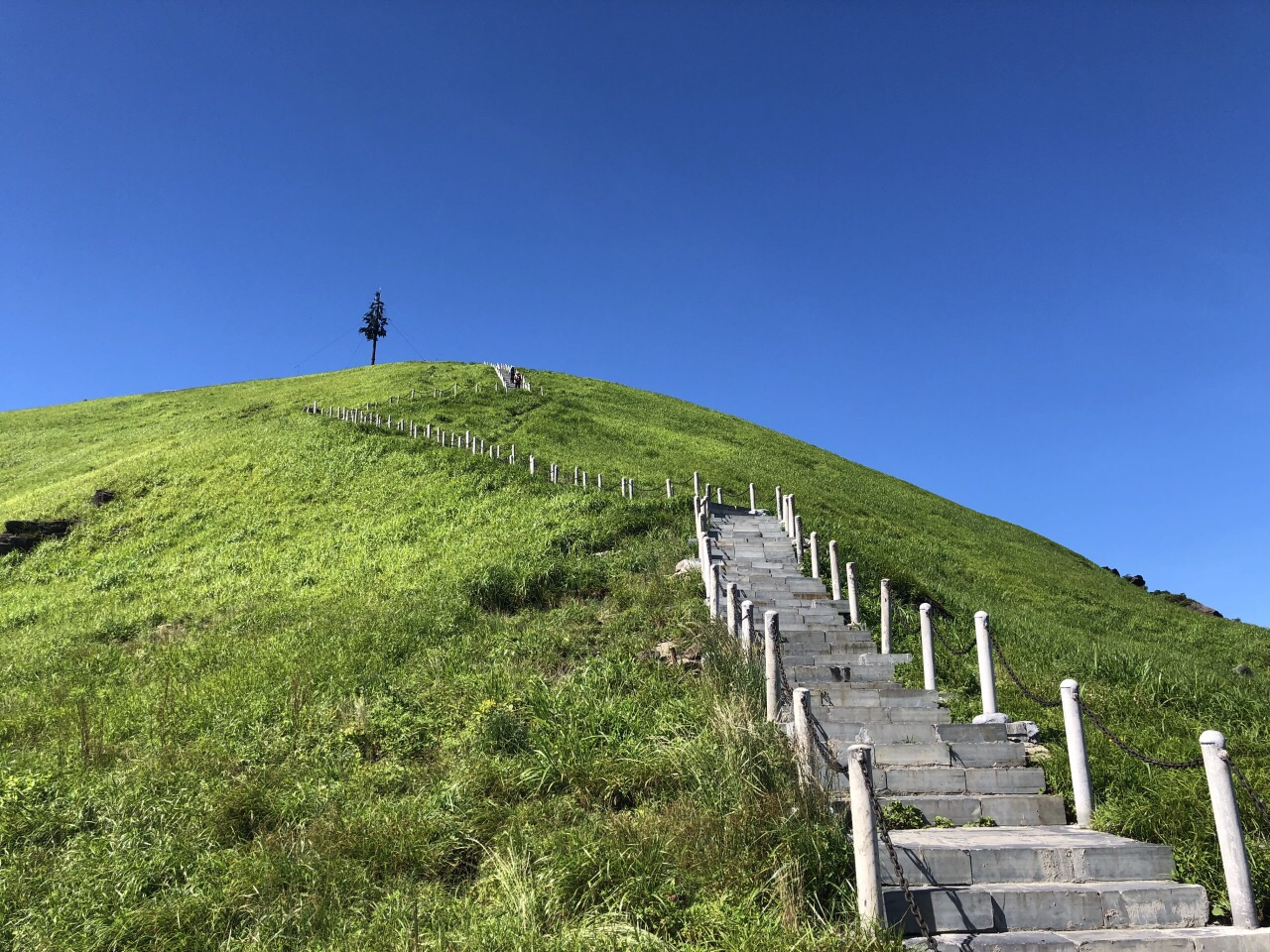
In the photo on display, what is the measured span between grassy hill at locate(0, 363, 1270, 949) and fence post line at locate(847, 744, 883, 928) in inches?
9.6

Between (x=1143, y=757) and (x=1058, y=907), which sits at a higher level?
(x=1143, y=757)

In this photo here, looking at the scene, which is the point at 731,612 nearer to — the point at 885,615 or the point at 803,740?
the point at 885,615

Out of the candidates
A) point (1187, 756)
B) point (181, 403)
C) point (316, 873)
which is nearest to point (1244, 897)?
point (1187, 756)

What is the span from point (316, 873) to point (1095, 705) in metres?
10.3

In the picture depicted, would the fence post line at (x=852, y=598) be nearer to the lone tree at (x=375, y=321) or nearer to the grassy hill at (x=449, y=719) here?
the grassy hill at (x=449, y=719)

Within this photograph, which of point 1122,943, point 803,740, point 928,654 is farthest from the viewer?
point 928,654

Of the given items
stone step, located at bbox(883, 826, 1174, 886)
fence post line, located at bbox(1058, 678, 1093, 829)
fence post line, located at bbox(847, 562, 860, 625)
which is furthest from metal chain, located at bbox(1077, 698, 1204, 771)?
fence post line, located at bbox(847, 562, 860, 625)

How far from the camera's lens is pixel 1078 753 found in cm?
752

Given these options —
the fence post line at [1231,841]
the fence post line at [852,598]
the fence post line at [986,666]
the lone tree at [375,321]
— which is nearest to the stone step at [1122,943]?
the fence post line at [1231,841]

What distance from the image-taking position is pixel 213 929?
6.11 metres

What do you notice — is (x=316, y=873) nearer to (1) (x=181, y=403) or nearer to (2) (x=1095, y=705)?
(2) (x=1095, y=705)

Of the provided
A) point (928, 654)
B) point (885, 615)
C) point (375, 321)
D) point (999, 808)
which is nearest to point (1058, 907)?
point (999, 808)

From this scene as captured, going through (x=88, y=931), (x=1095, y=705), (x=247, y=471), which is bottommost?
(x=88, y=931)

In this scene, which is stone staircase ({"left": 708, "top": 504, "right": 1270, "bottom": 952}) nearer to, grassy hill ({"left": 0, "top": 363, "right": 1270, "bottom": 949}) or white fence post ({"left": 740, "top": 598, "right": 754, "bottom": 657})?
grassy hill ({"left": 0, "top": 363, "right": 1270, "bottom": 949})
